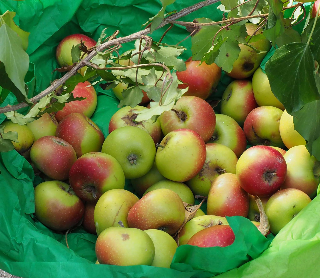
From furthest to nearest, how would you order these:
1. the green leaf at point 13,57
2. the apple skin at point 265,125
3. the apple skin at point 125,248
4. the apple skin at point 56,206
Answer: the apple skin at point 265,125 → the apple skin at point 56,206 → the apple skin at point 125,248 → the green leaf at point 13,57

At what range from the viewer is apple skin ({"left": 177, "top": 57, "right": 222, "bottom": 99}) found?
1.35 meters

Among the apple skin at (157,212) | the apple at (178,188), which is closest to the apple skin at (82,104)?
the apple at (178,188)

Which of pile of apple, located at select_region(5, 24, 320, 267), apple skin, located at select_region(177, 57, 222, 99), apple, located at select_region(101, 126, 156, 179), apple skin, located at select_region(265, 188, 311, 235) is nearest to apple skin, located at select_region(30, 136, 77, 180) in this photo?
pile of apple, located at select_region(5, 24, 320, 267)

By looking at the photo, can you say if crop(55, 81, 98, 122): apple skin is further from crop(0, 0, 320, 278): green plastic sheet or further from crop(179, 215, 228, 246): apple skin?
crop(179, 215, 228, 246): apple skin

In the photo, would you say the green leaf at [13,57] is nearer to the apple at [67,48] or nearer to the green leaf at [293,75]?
the green leaf at [293,75]

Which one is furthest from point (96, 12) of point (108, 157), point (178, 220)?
point (178, 220)

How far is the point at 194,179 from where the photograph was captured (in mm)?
1189

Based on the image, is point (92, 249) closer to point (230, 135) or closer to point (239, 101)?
point (230, 135)

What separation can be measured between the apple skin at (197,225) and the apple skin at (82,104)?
1.82 feet

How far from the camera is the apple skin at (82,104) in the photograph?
1.32 meters

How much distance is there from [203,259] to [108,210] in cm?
30

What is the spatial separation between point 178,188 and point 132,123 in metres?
0.26

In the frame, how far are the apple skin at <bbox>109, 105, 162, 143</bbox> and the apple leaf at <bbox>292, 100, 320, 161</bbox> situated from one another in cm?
47

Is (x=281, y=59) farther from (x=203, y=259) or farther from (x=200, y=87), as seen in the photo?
(x=200, y=87)
